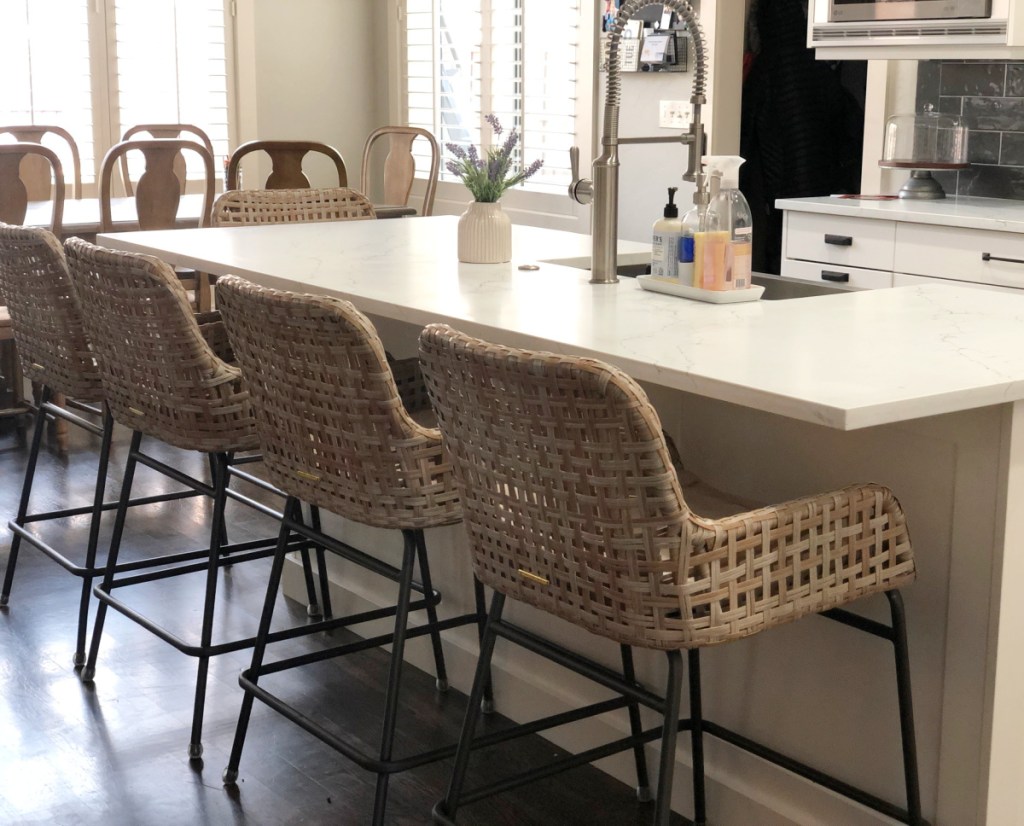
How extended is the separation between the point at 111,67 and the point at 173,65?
11.8 inches

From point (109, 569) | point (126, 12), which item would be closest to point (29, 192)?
point (126, 12)

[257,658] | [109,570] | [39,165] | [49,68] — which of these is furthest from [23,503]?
[49,68]

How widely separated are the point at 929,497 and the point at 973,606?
163mm


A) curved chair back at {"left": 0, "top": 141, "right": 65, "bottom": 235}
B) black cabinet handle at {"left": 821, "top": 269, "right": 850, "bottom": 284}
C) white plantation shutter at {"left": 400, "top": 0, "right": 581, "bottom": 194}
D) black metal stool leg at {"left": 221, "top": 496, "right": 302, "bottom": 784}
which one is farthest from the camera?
white plantation shutter at {"left": 400, "top": 0, "right": 581, "bottom": 194}

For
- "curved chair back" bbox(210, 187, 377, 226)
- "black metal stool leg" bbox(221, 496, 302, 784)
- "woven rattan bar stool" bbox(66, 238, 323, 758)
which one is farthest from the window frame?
"black metal stool leg" bbox(221, 496, 302, 784)

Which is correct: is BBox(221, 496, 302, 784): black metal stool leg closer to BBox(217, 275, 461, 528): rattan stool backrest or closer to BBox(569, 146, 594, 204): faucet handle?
BBox(217, 275, 461, 528): rattan stool backrest

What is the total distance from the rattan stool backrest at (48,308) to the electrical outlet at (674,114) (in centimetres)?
290

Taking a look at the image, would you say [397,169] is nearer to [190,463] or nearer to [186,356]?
[190,463]

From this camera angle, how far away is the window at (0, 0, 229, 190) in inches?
237

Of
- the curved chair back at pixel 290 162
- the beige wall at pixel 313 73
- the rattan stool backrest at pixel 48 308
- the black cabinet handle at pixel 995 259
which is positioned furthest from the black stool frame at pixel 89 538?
the beige wall at pixel 313 73

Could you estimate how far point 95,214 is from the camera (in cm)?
502

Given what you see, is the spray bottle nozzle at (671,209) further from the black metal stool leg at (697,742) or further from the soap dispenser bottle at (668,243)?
the black metal stool leg at (697,742)

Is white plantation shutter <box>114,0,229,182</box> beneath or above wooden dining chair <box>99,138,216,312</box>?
above

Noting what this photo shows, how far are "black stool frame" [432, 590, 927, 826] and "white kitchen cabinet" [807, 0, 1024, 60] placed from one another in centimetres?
251
